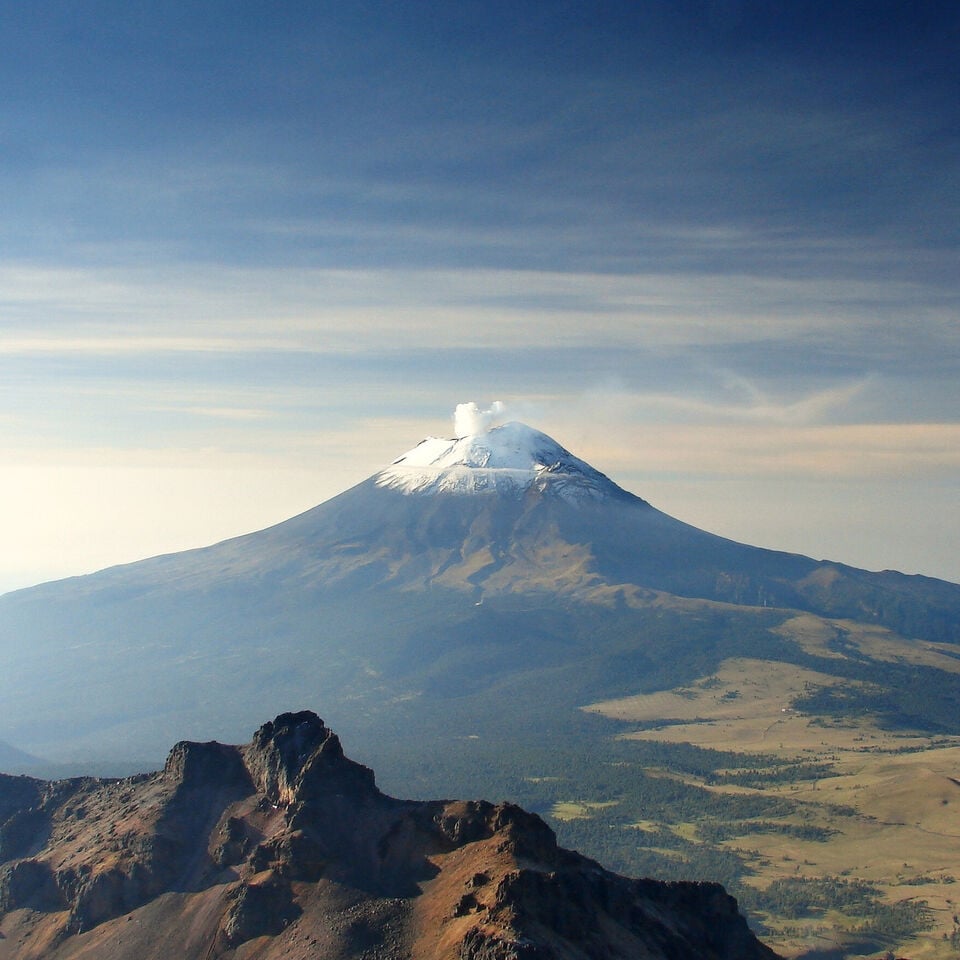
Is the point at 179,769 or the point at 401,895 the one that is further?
the point at 179,769

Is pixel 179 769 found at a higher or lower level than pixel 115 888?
higher

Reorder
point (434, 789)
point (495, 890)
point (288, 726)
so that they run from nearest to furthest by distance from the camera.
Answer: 1. point (495, 890)
2. point (288, 726)
3. point (434, 789)

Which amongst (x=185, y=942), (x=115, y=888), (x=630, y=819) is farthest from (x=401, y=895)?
(x=630, y=819)

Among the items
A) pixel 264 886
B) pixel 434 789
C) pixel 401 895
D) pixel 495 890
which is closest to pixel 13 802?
pixel 264 886

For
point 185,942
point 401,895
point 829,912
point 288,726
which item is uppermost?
point 288,726

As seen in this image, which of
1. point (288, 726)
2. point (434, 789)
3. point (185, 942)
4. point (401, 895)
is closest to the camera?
point (401, 895)

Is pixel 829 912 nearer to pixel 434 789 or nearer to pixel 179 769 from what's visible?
pixel 434 789
